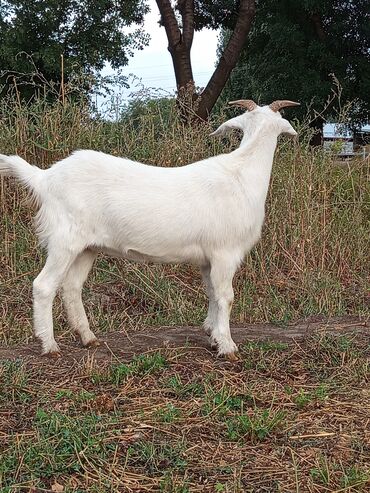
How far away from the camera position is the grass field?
2.78 meters

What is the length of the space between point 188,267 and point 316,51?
38.3 feet

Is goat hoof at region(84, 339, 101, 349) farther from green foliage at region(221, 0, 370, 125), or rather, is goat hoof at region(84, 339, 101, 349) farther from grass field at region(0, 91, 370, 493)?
green foliage at region(221, 0, 370, 125)

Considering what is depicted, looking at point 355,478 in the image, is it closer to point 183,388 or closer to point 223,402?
point 223,402

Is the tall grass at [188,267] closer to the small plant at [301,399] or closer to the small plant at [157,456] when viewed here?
the small plant at [301,399]

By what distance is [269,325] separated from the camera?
5.19m

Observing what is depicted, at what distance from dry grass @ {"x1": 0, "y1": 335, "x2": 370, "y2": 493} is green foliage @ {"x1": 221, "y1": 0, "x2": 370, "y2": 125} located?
43.6ft

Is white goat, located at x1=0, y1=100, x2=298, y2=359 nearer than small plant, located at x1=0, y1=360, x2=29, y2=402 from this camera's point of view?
No

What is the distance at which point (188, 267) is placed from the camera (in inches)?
268

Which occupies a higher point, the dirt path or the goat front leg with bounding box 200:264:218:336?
the goat front leg with bounding box 200:264:218:336

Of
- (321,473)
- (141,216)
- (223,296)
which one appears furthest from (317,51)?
(321,473)

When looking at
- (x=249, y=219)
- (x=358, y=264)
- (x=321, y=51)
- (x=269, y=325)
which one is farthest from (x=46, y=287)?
(x=321, y=51)

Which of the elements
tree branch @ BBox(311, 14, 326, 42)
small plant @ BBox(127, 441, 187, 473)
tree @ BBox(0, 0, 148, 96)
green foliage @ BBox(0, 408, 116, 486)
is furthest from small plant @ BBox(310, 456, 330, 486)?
tree branch @ BBox(311, 14, 326, 42)

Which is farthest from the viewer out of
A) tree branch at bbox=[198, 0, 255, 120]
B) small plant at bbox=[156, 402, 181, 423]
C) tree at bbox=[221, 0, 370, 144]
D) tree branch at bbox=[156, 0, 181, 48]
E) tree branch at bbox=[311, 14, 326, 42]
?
tree branch at bbox=[311, 14, 326, 42]

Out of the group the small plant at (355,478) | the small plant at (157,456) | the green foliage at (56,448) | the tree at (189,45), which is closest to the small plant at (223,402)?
the small plant at (157,456)
